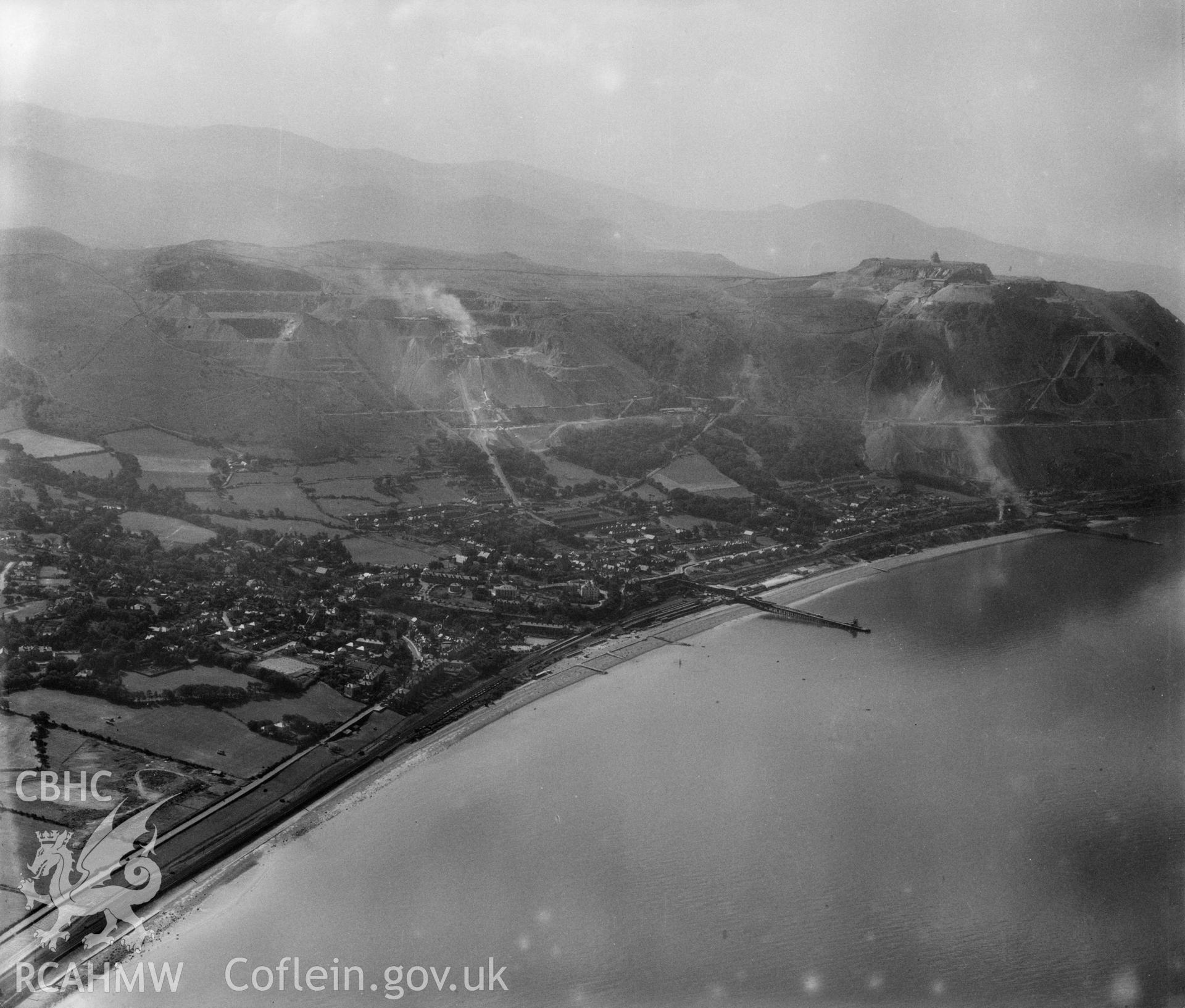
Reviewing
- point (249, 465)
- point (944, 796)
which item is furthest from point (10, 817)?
point (944, 796)

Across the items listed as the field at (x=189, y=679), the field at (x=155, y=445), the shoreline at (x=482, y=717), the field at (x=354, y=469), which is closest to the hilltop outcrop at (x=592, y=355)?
the field at (x=155, y=445)

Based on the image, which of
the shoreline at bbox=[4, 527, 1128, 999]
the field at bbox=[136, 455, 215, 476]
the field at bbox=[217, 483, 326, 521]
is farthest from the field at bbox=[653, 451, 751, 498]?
the field at bbox=[136, 455, 215, 476]

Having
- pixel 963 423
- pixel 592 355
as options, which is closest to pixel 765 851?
pixel 592 355

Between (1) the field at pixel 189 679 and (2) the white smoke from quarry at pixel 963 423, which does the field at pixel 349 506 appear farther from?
(2) the white smoke from quarry at pixel 963 423

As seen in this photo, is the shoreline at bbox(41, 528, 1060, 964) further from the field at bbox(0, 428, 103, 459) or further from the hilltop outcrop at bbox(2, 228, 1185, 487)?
the field at bbox(0, 428, 103, 459)

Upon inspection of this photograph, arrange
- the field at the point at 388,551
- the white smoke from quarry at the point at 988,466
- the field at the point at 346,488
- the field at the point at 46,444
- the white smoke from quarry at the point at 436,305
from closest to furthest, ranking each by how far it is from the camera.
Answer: the field at the point at 388,551 → the field at the point at 46,444 → the field at the point at 346,488 → the white smoke from quarry at the point at 436,305 → the white smoke from quarry at the point at 988,466

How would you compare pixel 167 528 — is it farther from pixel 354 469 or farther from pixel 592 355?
pixel 592 355

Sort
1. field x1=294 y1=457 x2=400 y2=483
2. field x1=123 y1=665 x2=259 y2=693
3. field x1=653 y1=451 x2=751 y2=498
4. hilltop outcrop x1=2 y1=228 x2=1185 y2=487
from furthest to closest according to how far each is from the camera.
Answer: field x1=653 y1=451 x2=751 y2=498
hilltop outcrop x1=2 y1=228 x2=1185 y2=487
field x1=294 y1=457 x2=400 y2=483
field x1=123 y1=665 x2=259 y2=693
